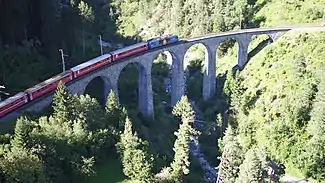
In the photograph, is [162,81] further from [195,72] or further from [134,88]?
[134,88]

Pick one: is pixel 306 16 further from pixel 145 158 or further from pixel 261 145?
pixel 145 158

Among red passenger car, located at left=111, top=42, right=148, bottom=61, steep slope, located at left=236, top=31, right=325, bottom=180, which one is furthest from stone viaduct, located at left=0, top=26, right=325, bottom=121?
steep slope, located at left=236, top=31, right=325, bottom=180

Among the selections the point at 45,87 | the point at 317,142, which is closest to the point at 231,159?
the point at 317,142

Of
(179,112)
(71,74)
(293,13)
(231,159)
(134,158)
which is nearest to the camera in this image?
(134,158)

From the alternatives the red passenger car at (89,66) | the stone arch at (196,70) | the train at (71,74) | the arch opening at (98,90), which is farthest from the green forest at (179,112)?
the red passenger car at (89,66)

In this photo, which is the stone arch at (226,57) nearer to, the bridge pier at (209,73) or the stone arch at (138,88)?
the bridge pier at (209,73)
